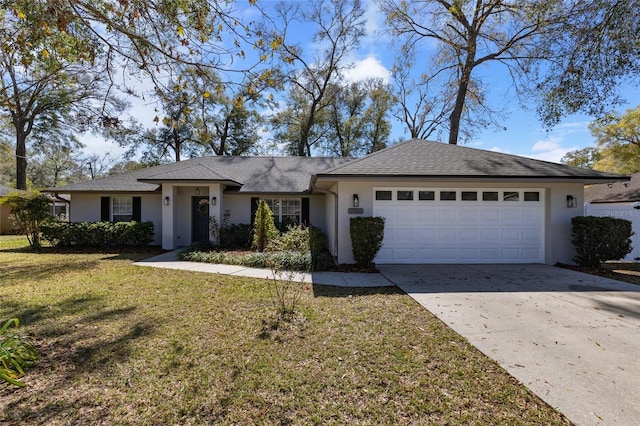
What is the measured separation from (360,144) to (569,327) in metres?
26.3

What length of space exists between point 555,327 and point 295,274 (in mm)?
5211

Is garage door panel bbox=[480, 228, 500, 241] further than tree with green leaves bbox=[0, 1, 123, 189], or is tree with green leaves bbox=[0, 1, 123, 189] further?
garage door panel bbox=[480, 228, 500, 241]

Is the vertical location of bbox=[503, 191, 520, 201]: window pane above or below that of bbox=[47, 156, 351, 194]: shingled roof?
below

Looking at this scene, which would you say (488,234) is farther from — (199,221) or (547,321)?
(199,221)

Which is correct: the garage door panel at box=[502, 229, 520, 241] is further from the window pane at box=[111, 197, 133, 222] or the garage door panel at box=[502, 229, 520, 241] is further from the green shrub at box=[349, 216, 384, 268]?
the window pane at box=[111, 197, 133, 222]

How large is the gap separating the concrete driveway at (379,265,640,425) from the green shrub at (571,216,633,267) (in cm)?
109

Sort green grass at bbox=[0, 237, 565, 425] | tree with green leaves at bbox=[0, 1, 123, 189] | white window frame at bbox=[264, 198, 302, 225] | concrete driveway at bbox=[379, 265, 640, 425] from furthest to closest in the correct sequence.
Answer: white window frame at bbox=[264, 198, 302, 225] → tree with green leaves at bbox=[0, 1, 123, 189] → concrete driveway at bbox=[379, 265, 640, 425] → green grass at bbox=[0, 237, 565, 425]

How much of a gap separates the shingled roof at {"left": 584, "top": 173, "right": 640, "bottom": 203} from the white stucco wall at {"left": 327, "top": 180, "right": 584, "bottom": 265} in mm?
5155

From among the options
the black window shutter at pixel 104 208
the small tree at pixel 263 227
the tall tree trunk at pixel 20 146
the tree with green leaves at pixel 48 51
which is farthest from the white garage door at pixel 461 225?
the tall tree trunk at pixel 20 146

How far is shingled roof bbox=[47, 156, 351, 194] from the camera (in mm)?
12195

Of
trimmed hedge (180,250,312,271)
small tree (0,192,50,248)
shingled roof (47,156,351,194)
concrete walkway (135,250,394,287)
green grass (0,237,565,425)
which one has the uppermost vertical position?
shingled roof (47,156,351,194)

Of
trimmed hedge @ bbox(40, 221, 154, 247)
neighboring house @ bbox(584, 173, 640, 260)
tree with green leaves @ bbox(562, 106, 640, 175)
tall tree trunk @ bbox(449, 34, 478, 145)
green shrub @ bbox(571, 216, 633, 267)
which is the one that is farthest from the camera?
tree with green leaves @ bbox(562, 106, 640, 175)

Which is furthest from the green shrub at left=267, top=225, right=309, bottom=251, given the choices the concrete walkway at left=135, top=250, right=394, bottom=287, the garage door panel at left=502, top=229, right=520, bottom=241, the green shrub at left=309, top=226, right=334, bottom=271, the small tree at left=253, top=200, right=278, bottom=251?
the garage door panel at left=502, top=229, right=520, bottom=241

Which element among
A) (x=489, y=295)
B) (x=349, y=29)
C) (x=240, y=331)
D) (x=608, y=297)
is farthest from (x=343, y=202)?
(x=349, y=29)
